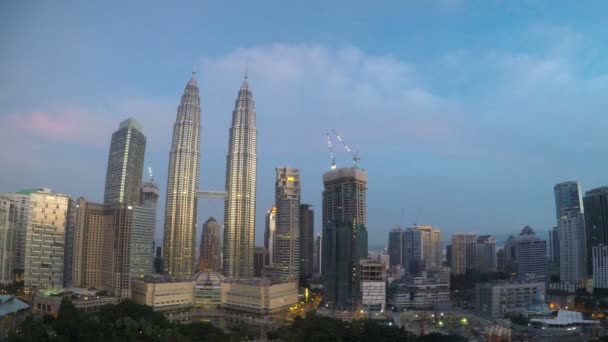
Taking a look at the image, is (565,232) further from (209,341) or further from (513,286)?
(209,341)

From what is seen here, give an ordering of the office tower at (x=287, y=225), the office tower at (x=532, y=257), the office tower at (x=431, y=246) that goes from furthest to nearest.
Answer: the office tower at (x=431, y=246) → the office tower at (x=532, y=257) → the office tower at (x=287, y=225)

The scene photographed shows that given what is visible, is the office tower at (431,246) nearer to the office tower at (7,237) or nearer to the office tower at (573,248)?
the office tower at (573,248)

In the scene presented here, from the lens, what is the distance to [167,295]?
1081 inches

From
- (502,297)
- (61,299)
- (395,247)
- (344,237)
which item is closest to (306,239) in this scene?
(344,237)

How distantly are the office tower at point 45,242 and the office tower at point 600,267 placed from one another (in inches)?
1272

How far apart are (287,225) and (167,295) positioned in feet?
38.9

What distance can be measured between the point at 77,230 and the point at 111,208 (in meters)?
2.38

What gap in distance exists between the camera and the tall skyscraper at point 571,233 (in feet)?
125

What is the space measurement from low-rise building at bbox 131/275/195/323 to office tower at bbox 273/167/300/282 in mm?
8001

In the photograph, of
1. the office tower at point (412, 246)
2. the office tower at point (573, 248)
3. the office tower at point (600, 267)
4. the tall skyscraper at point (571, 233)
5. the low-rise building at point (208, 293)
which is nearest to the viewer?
the low-rise building at point (208, 293)

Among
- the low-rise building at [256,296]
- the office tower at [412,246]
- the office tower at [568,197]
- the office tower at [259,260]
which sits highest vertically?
the office tower at [568,197]

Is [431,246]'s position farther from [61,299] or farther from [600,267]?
[61,299]

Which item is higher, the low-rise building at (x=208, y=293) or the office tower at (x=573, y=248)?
the office tower at (x=573, y=248)

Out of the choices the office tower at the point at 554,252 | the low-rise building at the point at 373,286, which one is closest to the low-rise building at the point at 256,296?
the low-rise building at the point at 373,286
